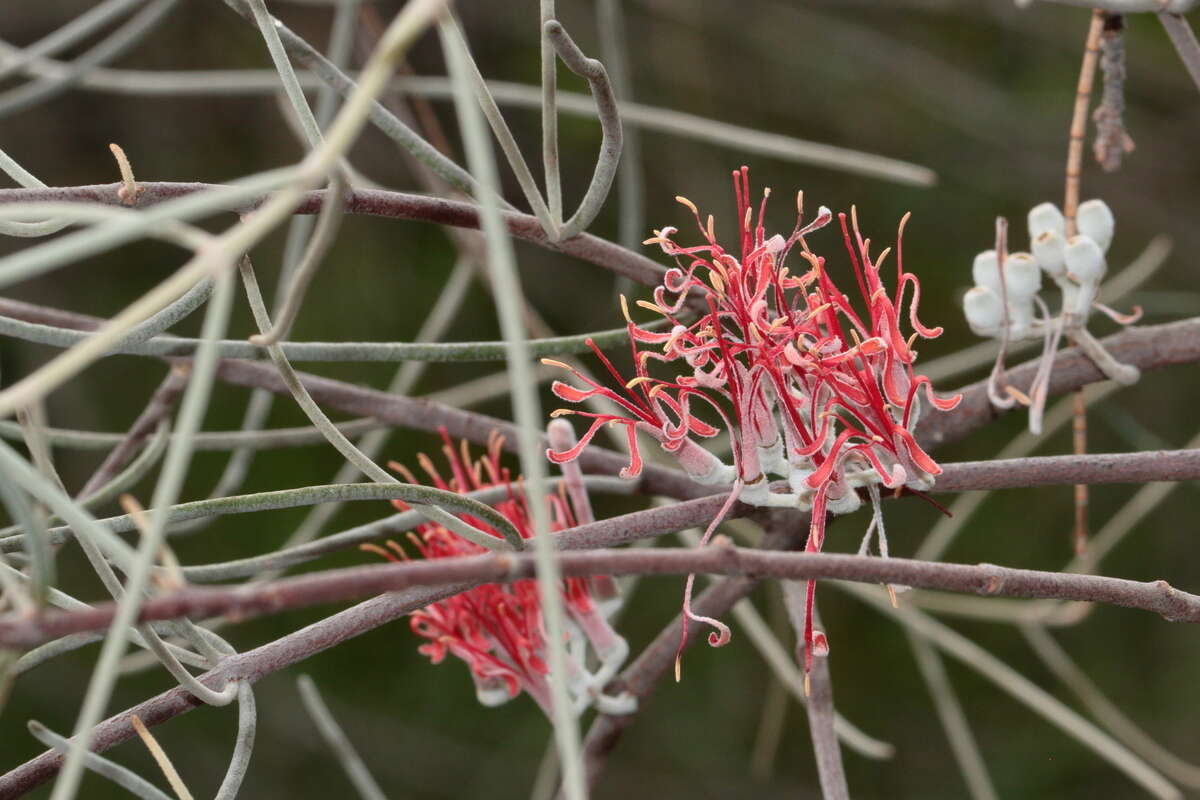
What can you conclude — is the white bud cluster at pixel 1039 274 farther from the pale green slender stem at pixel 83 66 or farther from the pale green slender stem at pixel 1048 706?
the pale green slender stem at pixel 83 66

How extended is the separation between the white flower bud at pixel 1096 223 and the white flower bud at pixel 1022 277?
0.03 m

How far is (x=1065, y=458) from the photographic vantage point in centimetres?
32

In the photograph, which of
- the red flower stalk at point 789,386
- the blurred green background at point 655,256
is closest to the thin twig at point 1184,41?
the red flower stalk at point 789,386

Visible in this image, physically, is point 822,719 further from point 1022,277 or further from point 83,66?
point 83,66

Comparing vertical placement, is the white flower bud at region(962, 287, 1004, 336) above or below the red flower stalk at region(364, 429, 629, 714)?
above

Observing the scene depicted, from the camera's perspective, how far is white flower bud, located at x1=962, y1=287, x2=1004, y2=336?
1.37 ft

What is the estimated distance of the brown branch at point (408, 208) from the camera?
298 millimetres

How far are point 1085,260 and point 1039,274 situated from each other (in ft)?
0.06

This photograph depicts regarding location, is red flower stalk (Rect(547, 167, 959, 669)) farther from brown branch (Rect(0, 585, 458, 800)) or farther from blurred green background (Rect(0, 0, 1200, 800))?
blurred green background (Rect(0, 0, 1200, 800))

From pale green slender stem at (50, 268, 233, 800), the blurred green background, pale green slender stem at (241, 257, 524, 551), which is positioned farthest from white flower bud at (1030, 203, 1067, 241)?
the blurred green background

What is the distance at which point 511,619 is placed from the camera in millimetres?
421

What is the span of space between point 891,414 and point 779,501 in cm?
4

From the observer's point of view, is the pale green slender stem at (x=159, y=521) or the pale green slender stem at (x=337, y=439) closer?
the pale green slender stem at (x=159, y=521)

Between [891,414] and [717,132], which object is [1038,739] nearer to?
[717,132]
